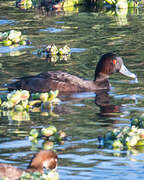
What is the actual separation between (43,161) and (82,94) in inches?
230

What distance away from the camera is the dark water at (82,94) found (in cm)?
929

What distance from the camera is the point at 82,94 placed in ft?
46.6

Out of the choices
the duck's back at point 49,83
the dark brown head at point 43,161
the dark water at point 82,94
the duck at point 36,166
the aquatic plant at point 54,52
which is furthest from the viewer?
the aquatic plant at point 54,52

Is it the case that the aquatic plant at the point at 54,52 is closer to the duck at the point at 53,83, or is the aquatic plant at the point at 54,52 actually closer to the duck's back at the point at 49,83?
the duck at the point at 53,83

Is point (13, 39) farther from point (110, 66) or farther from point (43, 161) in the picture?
point (43, 161)

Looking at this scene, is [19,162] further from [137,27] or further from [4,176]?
[137,27]

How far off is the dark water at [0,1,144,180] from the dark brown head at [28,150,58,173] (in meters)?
0.23

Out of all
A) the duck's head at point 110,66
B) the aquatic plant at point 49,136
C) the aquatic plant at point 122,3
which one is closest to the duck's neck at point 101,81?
the duck's head at point 110,66

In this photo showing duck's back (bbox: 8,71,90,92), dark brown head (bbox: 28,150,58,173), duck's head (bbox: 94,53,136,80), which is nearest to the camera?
dark brown head (bbox: 28,150,58,173)

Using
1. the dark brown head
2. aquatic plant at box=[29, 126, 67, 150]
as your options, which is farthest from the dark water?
the dark brown head

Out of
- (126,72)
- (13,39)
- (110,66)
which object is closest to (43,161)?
(126,72)

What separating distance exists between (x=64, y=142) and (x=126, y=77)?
5.74m

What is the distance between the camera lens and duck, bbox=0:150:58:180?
8.14m

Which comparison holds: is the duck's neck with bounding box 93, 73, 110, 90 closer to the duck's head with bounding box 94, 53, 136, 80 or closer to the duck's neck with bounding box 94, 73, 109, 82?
the duck's neck with bounding box 94, 73, 109, 82
